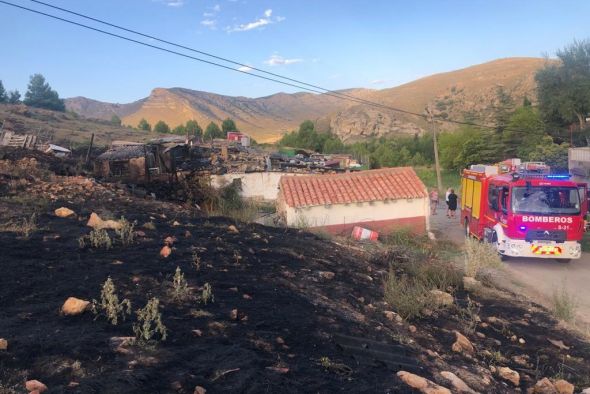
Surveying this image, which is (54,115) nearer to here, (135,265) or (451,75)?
(135,265)

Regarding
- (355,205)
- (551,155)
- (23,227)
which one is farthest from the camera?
(551,155)

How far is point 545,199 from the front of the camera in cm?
1312

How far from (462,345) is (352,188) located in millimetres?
12018

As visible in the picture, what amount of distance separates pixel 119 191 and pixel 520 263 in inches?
468

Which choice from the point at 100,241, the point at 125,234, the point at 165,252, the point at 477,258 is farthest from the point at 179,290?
the point at 477,258

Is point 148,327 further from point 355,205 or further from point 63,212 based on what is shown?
point 355,205

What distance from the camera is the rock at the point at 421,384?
13.7 feet

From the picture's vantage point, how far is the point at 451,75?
124 m

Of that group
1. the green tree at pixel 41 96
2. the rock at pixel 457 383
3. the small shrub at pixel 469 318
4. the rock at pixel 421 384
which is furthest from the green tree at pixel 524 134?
the green tree at pixel 41 96

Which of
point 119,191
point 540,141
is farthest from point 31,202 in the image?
point 540,141

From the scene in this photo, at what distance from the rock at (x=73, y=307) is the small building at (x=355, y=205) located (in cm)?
1160

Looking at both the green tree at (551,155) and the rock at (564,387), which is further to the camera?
the green tree at (551,155)

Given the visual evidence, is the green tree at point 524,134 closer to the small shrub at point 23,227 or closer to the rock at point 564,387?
the rock at point 564,387

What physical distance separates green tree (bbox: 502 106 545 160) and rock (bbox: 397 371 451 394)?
143 feet
